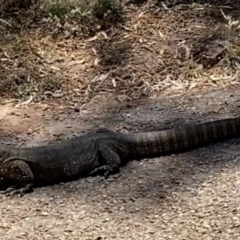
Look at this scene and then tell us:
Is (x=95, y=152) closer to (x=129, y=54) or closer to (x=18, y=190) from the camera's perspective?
(x=18, y=190)

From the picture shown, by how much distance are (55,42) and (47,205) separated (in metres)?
3.64

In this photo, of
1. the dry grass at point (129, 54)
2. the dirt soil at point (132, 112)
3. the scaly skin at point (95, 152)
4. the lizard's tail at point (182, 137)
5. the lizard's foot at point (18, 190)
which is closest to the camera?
the dirt soil at point (132, 112)

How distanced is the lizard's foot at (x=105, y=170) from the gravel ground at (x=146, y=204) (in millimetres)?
52

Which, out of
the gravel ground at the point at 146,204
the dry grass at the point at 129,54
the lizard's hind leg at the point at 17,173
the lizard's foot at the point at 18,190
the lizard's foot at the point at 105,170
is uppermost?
the dry grass at the point at 129,54

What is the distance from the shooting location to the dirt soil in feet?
16.0

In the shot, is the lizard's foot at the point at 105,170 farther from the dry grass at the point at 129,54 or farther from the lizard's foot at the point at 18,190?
the dry grass at the point at 129,54

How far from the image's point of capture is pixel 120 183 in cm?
548

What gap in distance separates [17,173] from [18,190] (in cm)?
15

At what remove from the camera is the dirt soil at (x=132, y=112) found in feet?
16.0

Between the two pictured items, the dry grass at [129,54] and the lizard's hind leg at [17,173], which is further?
the dry grass at [129,54]

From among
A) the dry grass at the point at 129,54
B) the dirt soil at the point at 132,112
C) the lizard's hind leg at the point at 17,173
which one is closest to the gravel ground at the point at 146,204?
the dirt soil at the point at 132,112

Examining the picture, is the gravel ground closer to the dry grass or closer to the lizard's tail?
the lizard's tail

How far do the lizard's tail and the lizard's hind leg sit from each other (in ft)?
2.80

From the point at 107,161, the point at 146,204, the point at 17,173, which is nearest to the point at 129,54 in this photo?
the point at 107,161
